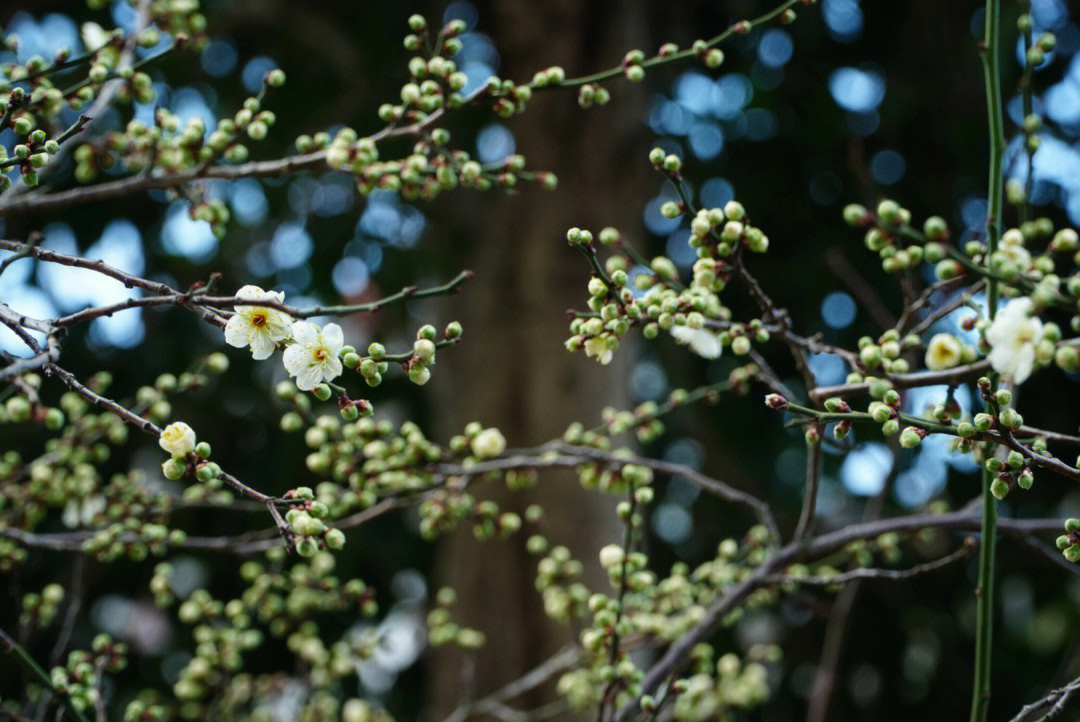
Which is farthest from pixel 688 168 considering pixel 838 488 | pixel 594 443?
pixel 594 443

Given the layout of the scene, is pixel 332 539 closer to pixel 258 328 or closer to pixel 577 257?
pixel 258 328

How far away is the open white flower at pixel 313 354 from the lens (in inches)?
33.8

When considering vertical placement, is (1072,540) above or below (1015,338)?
below

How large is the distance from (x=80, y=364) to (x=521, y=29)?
5.97 ft

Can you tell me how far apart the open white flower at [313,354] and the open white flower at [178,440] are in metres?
0.10

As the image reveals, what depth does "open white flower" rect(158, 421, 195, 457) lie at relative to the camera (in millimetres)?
821

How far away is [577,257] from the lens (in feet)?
9.02

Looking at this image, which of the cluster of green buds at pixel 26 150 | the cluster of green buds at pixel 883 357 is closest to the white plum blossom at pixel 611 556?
the cluster of green buds at pixel 883 357

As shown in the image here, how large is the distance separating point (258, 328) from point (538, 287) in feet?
6.38

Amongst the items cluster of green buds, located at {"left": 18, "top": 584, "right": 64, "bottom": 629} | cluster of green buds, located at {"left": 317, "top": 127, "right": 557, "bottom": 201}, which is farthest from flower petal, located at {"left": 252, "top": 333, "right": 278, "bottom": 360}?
cluster of green buds, located at {"left": 18, "top": 584, "right": 64, "bottom": 629}

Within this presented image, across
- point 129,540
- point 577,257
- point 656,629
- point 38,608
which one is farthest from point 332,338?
point 577,257

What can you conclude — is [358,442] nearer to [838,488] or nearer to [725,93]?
[725,93]

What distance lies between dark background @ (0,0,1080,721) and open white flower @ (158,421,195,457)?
166 cm

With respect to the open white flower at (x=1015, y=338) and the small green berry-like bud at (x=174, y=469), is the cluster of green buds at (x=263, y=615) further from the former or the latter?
the open white flower at (x=1015, y=338)
